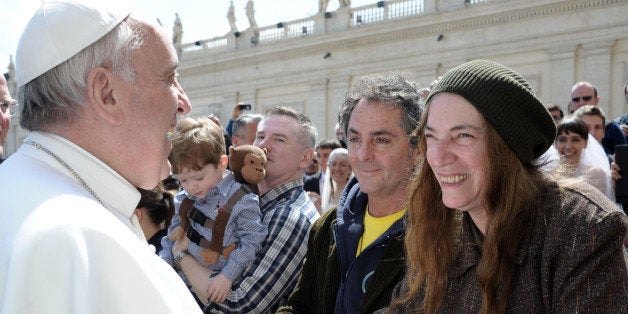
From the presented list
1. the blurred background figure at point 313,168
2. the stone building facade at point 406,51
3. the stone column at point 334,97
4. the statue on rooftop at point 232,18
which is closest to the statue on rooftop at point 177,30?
the stone building facade at point 406,51

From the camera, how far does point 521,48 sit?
17.4 metres

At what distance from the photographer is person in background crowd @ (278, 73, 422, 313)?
2734 mm

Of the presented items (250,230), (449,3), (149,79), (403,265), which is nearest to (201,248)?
(250,230)

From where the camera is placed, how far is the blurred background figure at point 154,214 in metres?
4.36

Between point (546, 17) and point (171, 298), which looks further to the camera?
point (546, 17)

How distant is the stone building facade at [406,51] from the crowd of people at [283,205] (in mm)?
13864

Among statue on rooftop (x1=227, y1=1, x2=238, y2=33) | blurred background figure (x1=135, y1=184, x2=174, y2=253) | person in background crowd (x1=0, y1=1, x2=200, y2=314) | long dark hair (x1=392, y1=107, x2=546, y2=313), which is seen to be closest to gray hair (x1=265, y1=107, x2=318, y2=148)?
blurred background figure (x1=135, y1=184, x2=174, y2=253)

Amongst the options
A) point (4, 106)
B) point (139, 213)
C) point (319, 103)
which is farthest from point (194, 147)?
point (319, 103)

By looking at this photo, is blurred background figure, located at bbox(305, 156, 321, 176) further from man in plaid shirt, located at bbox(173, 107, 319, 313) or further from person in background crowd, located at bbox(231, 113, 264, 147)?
man in plaid shirt, located at bbox(173, 107, 319, 313)

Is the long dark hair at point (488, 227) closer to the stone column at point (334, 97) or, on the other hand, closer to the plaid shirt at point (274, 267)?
the plaid shirt at point (274, 267)

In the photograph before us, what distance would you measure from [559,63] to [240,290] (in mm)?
15940

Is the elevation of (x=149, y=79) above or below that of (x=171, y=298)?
above

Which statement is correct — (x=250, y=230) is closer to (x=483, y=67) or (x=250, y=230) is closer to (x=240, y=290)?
(x=240, y=290)

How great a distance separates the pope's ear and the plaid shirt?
1.77 m
